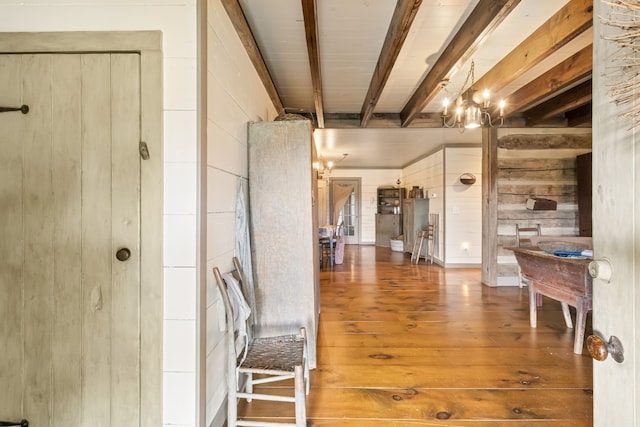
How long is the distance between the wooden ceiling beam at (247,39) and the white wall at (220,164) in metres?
0.06

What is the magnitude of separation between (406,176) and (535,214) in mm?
4413

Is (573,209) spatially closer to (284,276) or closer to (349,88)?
(349,88)

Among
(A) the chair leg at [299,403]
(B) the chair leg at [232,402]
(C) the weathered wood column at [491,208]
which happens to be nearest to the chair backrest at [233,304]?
(B) the chair leg at [232,402]

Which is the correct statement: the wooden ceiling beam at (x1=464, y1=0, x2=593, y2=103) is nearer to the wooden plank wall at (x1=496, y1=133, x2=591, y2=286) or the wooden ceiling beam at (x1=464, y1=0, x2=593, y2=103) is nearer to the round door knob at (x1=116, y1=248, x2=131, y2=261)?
the wooden plank wall at (x1=496, y1=133, x2=591, y2=286)

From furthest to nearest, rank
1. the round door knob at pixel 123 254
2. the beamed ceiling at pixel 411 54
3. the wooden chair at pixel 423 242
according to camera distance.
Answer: the wooden chair at pixel 423 242 < the beamed ceiling at pixel 411 54 < the round door knob at pixel 123 254

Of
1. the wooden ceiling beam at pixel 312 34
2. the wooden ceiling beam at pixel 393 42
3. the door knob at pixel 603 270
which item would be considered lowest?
the door knob at pixel 603 270

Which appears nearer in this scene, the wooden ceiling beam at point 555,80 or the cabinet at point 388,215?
the wooden ceiling beam at point 555,80

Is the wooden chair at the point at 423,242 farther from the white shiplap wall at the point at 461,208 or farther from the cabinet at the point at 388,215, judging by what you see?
the cabinet at the point at 388,215

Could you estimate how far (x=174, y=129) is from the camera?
4.68 ft

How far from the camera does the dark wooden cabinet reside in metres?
4.44

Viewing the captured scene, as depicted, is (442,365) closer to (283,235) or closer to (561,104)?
(283,235)

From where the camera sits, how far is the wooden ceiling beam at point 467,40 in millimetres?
1991

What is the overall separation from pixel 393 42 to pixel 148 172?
199 cm

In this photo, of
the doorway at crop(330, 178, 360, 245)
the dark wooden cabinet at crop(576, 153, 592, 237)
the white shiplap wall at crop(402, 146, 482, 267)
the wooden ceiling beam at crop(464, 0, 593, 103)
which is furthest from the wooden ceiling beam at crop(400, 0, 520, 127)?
the doorway at crop(330, 178, 360, 245)
